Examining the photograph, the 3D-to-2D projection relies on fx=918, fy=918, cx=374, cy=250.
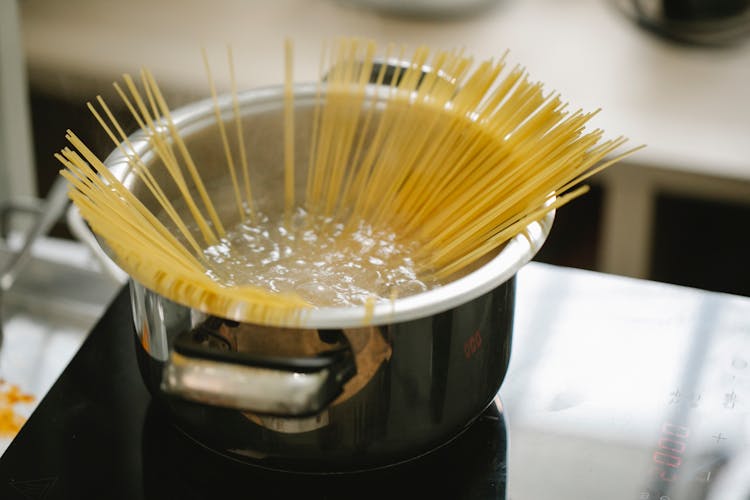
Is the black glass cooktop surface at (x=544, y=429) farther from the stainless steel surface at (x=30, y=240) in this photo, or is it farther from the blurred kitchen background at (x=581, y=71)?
the blurred kitchen background at (x=581, y=71)

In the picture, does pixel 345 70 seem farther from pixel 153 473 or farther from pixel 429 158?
pixel 153 473

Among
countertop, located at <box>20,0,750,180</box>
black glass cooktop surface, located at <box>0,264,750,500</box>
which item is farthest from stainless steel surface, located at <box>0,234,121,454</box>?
countertop, located at <box>20,0,750,180</box>

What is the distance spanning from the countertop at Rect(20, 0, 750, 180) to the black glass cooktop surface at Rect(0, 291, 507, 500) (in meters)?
0.86

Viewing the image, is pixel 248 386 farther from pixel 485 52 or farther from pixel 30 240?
pixel 485 52

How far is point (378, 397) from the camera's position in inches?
23.5

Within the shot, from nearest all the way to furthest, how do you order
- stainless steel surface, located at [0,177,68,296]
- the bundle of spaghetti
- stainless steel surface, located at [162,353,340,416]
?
stainless steel surface, located at [162,353,340,416] < the bundle of spaghetti < stainless steel surface, located at [0,177,68,296]

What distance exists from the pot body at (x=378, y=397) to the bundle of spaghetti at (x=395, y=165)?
6 cm

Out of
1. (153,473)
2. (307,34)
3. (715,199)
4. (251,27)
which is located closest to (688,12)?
(715,199)

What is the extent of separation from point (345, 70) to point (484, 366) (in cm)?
30

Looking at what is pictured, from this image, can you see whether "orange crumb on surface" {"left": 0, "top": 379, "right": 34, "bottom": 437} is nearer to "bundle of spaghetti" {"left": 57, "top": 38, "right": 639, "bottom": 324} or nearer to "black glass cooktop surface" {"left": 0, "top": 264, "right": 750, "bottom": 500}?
"black glass cooktop surface" {"left": 0, "top": 264, "right": 750, "bottom": 500}

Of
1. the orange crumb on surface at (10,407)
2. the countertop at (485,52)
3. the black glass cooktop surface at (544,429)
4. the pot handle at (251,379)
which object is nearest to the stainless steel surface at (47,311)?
the orange crumb on surface at (10,407)

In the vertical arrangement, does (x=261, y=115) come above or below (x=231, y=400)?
above

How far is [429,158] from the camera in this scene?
775 mm

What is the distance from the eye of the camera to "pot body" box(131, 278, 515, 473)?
1.92 ft
